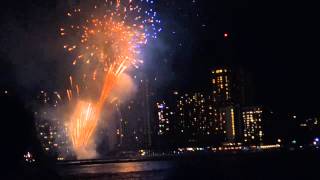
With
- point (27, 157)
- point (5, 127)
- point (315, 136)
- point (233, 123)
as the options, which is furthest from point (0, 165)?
point (233, 123)

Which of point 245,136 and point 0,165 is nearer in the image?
point 0,165

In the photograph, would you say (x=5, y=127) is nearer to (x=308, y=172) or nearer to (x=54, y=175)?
(x=54, y=175)

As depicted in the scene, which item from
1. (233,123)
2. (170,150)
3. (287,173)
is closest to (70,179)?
(287,173)

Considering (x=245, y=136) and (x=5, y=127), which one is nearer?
(x=5, y=127)

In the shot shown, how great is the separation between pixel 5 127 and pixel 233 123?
143936 mm

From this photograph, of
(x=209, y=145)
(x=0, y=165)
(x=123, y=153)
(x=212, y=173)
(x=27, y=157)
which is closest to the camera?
(x=0, y=165)

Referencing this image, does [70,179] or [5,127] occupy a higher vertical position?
[5,127]

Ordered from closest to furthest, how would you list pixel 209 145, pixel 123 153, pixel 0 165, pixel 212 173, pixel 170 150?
pixel 0 165 → pixel 212 173 → pixel 123 153 → pixel 170 150 → pixel 209 145

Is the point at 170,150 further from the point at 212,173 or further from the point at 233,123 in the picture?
the point at 212,173

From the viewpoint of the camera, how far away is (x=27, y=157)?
200ft

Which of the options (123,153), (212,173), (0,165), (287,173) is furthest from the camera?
(123,153)

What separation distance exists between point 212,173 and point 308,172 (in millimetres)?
10654

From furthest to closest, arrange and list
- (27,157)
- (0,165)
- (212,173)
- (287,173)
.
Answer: (27,157) < (287,173) < (212,173) < (0,165)

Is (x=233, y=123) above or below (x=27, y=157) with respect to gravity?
above
